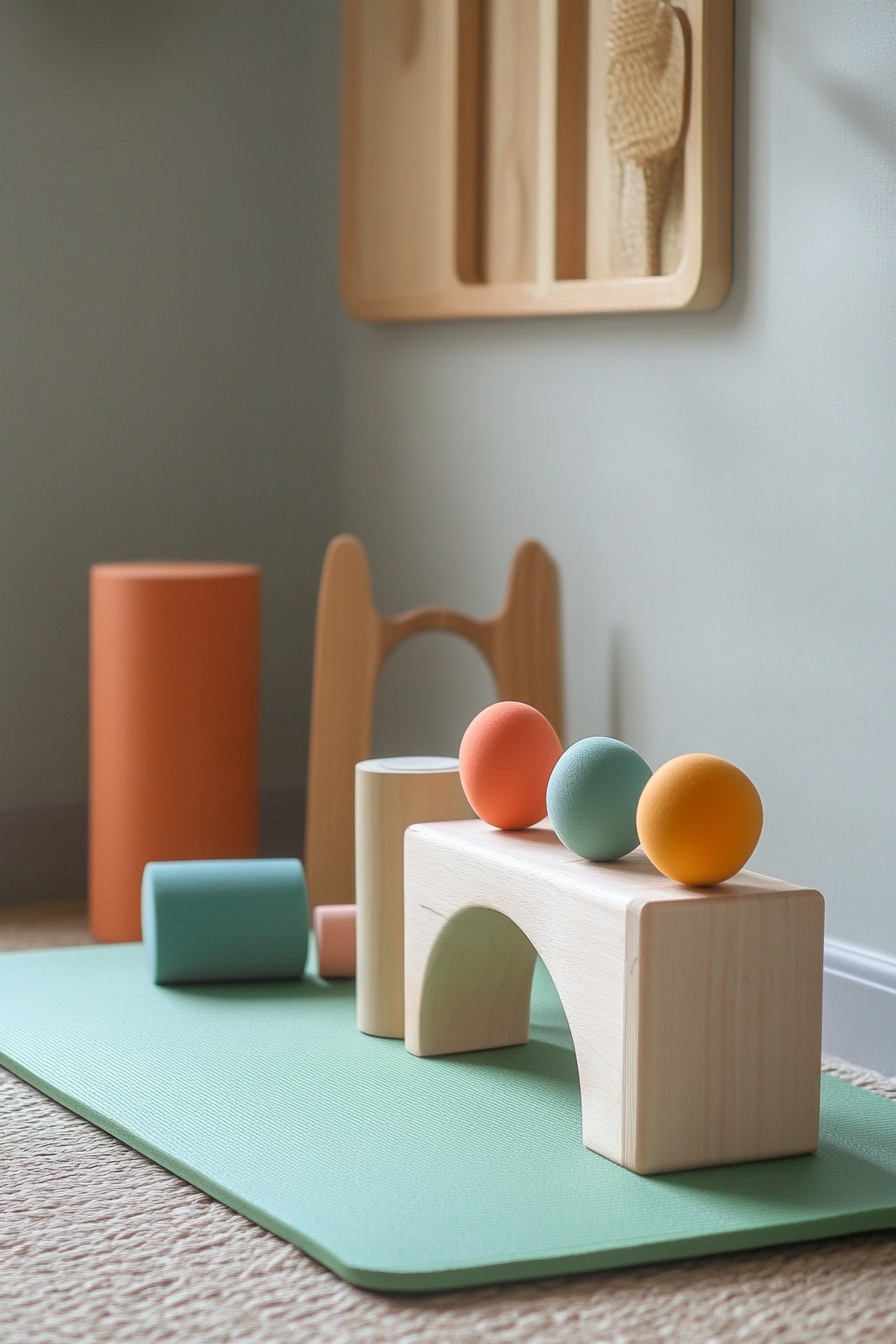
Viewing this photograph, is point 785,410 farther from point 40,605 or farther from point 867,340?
point 40,605

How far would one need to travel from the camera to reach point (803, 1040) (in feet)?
4.62

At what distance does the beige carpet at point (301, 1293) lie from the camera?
1151 millimetres

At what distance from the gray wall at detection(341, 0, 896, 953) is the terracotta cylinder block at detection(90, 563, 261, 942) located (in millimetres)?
374

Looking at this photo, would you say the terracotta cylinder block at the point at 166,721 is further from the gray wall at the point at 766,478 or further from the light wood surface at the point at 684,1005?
→ the light wood surface at the point at 684,1005

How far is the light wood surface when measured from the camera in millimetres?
1352

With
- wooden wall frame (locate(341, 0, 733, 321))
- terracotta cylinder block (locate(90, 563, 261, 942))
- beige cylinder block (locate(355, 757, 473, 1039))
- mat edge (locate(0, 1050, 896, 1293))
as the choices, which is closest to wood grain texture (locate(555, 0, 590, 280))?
wooden wall frame (locate(341, 0, 733, 321))

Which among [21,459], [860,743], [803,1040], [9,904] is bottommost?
[9,904]

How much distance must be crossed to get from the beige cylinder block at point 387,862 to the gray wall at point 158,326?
992mm

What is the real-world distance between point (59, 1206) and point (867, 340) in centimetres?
110

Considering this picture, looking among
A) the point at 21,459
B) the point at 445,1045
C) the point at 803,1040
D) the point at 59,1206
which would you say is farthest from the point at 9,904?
the point at 803,1040

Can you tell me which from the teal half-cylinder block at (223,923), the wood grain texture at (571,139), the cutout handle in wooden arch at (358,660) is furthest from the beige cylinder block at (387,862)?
the wood grain texture at (571,139)

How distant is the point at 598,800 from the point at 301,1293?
48cm

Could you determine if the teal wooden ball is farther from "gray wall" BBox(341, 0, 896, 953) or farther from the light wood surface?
"gray wall" BBox(341, 0, 896, 953)

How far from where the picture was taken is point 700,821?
54.4 inches
